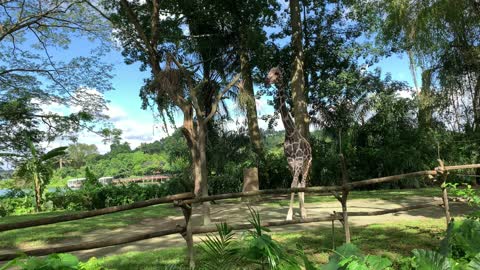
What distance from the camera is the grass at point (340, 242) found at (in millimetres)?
5039

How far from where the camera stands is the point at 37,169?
1469cm

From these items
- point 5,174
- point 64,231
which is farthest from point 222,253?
point 5,174

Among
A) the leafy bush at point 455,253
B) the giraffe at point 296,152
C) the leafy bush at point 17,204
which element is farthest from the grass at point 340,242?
the leafy bush at point 17,204

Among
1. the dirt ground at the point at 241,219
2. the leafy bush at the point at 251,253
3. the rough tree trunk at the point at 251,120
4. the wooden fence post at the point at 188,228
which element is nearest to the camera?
the leafy bush at the point at 251,253

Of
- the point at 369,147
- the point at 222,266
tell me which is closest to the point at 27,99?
the point at 369,147

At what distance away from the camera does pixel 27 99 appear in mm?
15359

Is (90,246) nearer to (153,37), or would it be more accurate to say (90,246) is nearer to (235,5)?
(153,37)

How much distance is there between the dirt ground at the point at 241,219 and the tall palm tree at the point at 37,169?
687 cm

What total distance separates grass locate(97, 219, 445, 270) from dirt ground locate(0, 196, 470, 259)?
0.59 metres

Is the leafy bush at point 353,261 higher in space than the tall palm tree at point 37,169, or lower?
lower

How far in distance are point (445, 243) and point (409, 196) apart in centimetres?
794

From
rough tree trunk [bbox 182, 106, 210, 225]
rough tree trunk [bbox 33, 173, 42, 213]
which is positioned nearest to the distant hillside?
rough tree trunk [bbox 33, 173, 42, 213]

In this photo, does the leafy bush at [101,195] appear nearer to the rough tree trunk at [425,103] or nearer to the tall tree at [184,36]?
the tall tree at [184,36]

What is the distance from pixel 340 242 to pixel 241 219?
3221 mm
